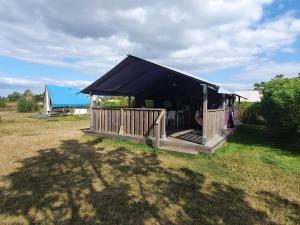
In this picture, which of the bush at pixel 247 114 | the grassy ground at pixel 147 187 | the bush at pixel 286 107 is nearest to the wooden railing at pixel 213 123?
the grassy ground at pixel 147 187

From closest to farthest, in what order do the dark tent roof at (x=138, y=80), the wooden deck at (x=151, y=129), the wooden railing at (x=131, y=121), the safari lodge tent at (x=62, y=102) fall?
the wooden deck at (x=151, y=129), the wooden railing at (x=131, y=121), the dark tent roof at (x=138, y=80), the safari lodge tent at (x=62, y=102)

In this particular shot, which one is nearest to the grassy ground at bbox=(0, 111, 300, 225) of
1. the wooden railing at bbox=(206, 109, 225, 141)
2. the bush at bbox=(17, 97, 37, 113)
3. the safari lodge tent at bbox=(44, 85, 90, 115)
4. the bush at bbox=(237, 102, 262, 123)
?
the wooden railing at bbox=(206, 109, 225, 141)

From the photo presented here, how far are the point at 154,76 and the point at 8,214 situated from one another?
9258 mm

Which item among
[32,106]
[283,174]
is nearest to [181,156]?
[283,174]

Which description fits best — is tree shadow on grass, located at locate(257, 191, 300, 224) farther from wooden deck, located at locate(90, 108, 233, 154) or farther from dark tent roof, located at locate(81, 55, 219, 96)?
dark tent roof, located at locate(81, 55, 219, 96)

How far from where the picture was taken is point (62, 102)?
88.5 feet

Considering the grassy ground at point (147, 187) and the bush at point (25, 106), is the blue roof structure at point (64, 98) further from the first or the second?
the grassy ground at point (147, 187)

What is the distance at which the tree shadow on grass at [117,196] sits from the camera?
3678mm

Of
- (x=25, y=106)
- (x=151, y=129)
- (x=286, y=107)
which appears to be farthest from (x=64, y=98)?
(x=286, y=107)

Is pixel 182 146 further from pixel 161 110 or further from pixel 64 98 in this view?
pixel 64 98

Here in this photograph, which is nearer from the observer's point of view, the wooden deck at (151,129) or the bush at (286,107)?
the wooden deck at (151,129)

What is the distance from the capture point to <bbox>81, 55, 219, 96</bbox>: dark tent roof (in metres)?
9.38

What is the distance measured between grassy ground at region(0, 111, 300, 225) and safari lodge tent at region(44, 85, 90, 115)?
19.0 m

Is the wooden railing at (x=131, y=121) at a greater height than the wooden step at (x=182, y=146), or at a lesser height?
greater
